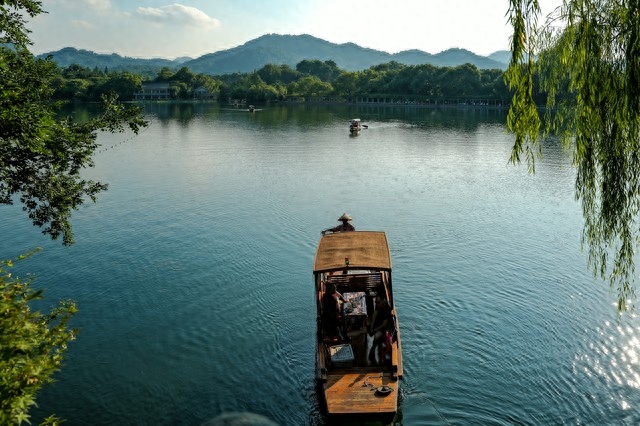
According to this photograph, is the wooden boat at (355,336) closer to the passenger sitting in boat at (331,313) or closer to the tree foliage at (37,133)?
the passenger sitting in boat at (331,313)

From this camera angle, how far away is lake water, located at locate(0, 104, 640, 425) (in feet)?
61.8

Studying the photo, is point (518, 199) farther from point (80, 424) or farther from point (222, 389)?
point (80, 424)

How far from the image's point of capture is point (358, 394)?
1490cm

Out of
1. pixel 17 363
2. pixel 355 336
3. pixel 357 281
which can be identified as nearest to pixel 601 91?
pixel 355 336

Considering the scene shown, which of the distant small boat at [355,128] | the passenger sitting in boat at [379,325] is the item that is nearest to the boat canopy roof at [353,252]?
the passenger sitting in boat at [379,325]

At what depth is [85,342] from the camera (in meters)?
23.1

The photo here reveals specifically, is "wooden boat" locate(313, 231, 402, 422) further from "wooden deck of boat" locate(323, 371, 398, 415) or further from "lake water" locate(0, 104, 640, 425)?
"lake water" locate(0, 104, 640, 425)

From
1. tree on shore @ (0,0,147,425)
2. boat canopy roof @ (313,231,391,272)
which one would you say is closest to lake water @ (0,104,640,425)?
boat canopy roof @ (313,231,391,272)

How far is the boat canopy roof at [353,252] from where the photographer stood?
60.7ft

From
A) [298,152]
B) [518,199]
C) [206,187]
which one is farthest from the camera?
[298,152]

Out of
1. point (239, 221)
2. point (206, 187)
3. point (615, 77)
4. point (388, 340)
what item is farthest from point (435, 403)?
point (206, 187)

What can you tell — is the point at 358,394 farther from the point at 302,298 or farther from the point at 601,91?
the point at 302,298

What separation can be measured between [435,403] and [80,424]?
42.4 feet

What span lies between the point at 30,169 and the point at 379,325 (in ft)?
45.1
